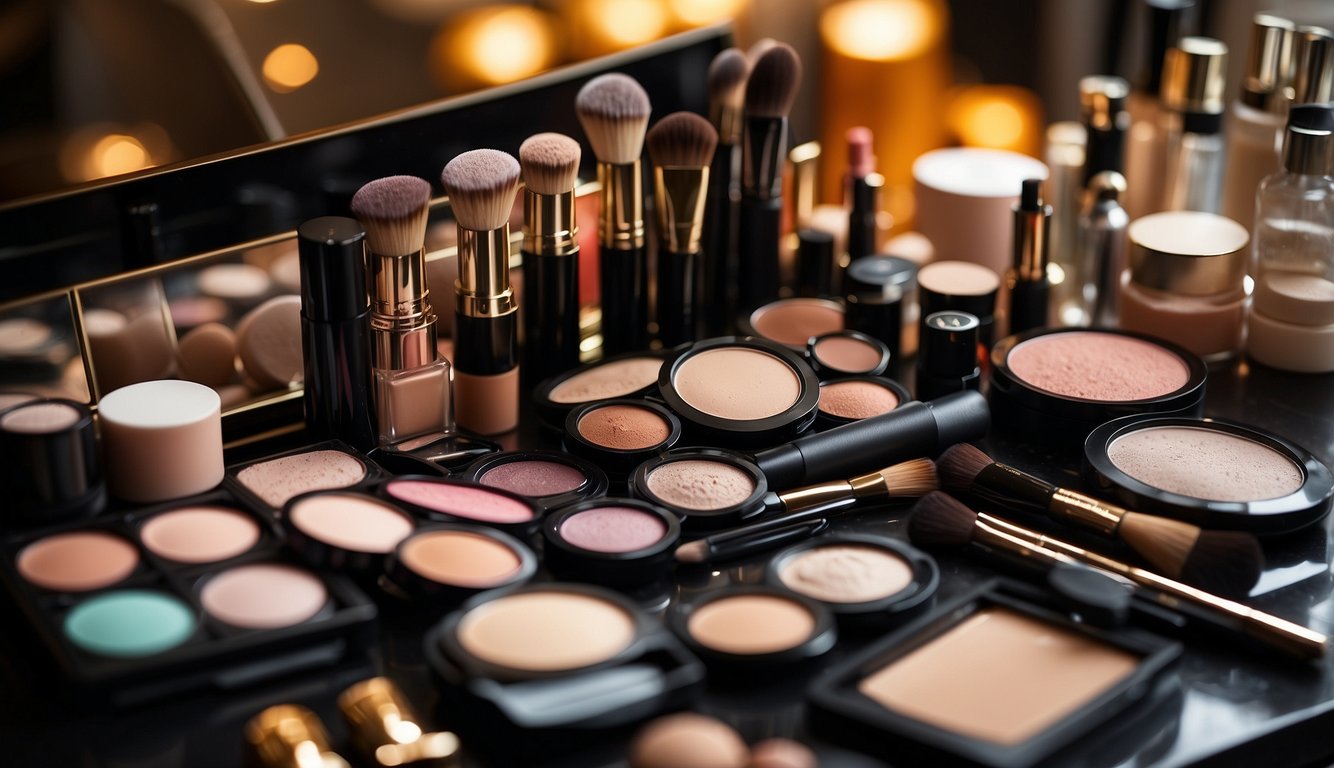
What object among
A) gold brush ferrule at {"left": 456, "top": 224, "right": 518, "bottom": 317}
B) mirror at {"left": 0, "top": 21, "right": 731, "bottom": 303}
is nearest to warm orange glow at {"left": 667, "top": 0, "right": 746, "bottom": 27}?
mirror at {"left": 0, "top": 21, "right": 731, "bottom": 303}

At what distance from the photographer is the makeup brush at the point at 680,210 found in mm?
1287

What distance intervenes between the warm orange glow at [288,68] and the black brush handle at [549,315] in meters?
0.26

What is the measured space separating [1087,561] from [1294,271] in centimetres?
55

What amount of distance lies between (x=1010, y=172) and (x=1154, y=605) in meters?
0.71

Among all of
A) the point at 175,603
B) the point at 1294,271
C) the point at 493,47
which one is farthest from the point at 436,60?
the point at 1294,271

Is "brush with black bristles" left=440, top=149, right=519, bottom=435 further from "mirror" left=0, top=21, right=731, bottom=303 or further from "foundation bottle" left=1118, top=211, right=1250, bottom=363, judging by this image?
"foundation bottle" left=1118, top=211, right=1250, bottom=363

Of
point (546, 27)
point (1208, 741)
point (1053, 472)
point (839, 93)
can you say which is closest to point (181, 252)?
point (546, 27)

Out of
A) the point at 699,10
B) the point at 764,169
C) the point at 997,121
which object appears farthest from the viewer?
the point at 997,121

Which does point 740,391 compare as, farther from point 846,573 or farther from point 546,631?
point 546,631

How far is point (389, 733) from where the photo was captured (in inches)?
34.7

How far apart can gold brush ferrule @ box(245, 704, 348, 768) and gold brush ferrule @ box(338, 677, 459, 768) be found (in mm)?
21

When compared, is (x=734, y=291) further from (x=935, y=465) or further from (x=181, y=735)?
(x=181, y=735)

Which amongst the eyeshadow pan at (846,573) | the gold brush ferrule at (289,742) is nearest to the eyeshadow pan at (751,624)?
the eyeshadow pan at (846,573)

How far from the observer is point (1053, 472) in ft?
4.11
